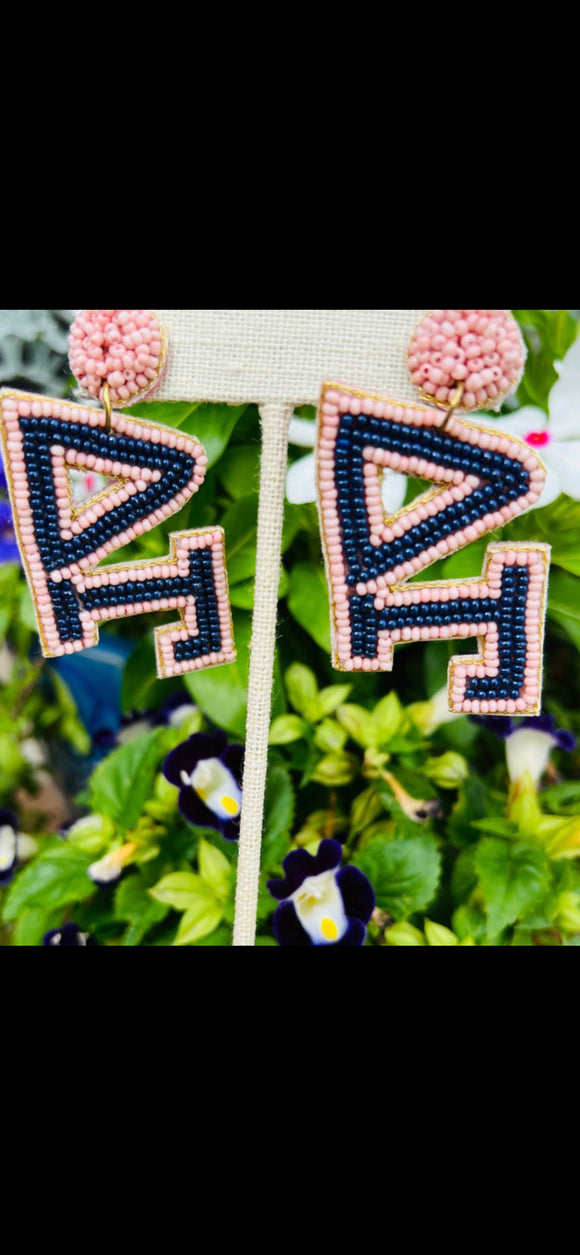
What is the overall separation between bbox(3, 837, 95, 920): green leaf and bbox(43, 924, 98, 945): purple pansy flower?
0.02 meters

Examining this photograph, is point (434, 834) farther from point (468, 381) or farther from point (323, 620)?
point (468, 381)

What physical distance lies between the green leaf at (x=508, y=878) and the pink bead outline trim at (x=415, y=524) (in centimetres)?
18

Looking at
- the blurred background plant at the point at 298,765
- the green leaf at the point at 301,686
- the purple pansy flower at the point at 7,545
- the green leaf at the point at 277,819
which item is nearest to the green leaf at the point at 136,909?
the blurred background plant at the point at 298,765

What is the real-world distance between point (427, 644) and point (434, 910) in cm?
24

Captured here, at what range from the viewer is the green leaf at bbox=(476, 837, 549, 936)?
0.63 m

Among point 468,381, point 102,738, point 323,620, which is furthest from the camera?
point 102,738

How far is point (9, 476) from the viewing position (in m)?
0.50

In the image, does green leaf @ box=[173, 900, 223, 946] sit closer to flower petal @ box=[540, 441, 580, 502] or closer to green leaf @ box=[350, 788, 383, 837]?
green leaf @ box=[350, 788, 383, 837]

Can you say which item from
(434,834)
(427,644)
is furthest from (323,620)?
(434,834)

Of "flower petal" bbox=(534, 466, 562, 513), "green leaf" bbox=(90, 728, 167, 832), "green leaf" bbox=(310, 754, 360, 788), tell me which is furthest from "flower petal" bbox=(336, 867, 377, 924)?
"flower petal" bbox=(534, 466, 562, 513)

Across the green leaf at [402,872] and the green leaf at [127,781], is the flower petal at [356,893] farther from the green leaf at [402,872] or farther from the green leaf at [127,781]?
the green leaf at [127,781]

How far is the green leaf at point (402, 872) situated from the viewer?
663mm

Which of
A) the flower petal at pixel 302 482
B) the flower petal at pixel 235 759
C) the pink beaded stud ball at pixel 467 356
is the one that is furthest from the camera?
the flower petal at pixel 235 759

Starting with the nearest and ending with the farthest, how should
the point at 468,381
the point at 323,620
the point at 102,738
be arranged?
1. the point at 468,381
2. the point at 323,620
3. the point at 102,738
